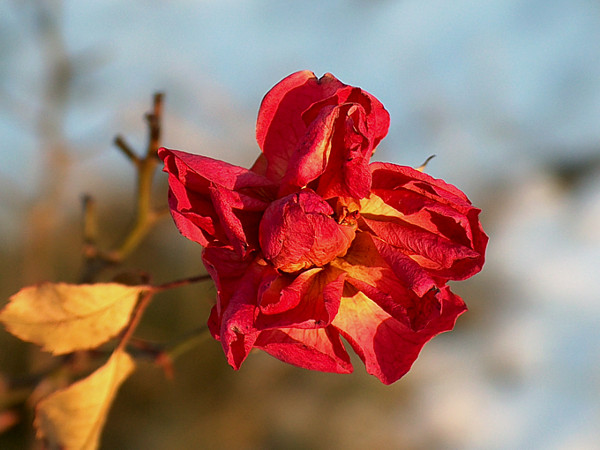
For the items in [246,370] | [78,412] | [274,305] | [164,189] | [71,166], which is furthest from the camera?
[246,370]

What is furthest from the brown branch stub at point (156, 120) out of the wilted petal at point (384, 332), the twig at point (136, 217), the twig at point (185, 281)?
the wilted petal at point (384, 332)

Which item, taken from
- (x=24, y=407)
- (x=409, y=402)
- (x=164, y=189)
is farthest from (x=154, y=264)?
(x=24, y=407)

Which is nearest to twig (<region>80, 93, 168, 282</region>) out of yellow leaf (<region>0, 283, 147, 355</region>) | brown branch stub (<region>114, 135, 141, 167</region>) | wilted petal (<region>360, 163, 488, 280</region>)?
brown branch stub (<region>114, 135, 141, 167</region>)

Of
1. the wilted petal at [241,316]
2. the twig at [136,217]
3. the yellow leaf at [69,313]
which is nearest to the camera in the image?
the wilted petal at [241,316]

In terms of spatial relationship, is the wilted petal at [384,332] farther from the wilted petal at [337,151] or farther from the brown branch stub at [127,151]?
the brown branch stub at [127,151]

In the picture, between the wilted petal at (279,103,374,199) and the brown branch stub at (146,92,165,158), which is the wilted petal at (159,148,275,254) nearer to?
the wilted petal at (279,103,374,199)

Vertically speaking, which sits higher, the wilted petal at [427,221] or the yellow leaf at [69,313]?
the wilted petal at [427,221]

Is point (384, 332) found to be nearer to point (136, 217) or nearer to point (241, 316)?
point (241, 316)

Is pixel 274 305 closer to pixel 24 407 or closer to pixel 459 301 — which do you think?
pixel 459 301

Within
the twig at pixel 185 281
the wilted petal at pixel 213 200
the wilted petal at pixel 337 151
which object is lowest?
the twig at pixel 185 281
